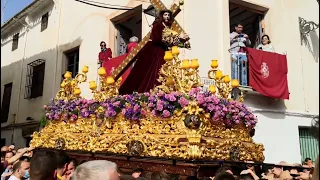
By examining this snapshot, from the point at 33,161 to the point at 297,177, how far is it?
12.0 ft

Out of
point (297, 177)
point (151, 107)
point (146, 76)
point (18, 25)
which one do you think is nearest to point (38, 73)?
point (18, 25)

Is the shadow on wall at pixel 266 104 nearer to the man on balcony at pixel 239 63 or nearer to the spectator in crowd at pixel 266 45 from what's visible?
the man on balcony at pixel 239 63

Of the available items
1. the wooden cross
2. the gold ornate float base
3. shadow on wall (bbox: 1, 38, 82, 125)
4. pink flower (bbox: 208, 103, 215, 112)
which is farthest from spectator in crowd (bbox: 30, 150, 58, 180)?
shadow on wall (bbox: 1, 38, 82, 125)

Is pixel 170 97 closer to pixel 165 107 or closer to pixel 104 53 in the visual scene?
pixel 165 107

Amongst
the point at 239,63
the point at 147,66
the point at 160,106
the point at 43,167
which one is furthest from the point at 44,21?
the point at 43,167

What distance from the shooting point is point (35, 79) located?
47.9 ft

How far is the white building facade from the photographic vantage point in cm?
890

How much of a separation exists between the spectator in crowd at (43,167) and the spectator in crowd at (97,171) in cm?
46

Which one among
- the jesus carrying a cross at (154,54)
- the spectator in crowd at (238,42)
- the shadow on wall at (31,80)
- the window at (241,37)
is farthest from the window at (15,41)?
the jesus carrying a cross at (154,54)

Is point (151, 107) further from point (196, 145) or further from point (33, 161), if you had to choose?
point (33, 161)

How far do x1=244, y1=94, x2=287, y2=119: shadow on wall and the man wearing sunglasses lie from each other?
4.24 meters

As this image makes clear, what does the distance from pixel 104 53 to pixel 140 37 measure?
1.99 metres

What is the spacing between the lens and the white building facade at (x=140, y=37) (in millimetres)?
8898

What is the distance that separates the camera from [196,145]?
200 inches
